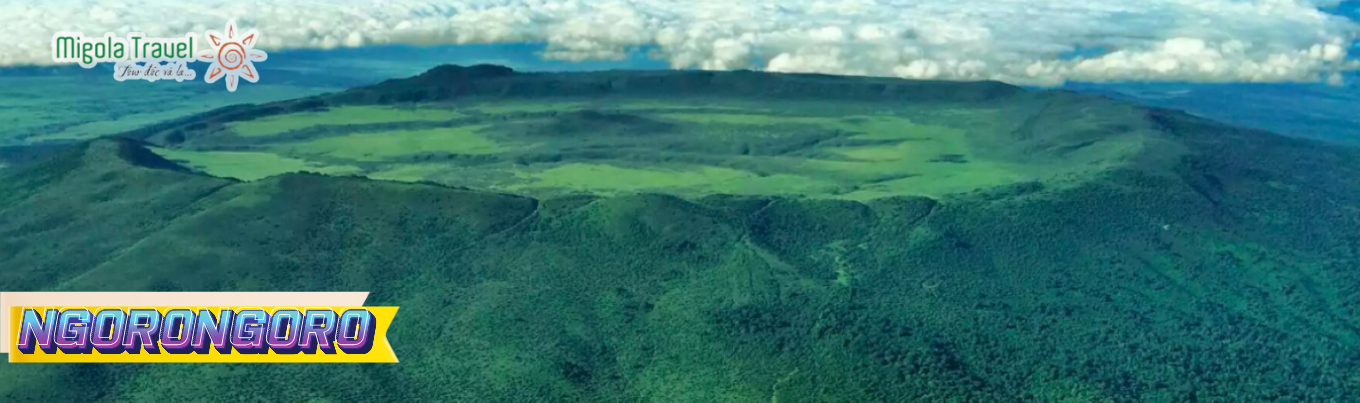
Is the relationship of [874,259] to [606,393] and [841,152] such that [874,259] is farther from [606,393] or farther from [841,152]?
[841,152]

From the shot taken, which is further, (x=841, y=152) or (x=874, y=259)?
(x=841, y=152)

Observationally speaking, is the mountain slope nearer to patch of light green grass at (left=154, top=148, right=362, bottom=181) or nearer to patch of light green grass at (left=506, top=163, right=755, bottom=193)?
patch of light green grass at (left=154, top=148, right=362, bottom=181)

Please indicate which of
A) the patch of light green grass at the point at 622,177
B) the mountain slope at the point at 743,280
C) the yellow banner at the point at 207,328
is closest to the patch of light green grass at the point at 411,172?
the patch of light green grass at the point at 622,177

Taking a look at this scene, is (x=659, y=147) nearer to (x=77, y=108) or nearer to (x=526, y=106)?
(x=526, y=106)

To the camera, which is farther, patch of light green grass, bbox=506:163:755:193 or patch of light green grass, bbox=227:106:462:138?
patch of light green grass, bbox=227:106:462:138

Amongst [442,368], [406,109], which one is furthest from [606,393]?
[406,109]

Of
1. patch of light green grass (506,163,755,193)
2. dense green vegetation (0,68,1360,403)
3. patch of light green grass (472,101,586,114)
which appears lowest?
dense green vegetation (0,68,1360,403)

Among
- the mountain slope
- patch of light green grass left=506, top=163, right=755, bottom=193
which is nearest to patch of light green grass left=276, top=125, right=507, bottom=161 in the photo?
patch of light green grass left=506, top=163, right=755, bottom=193
